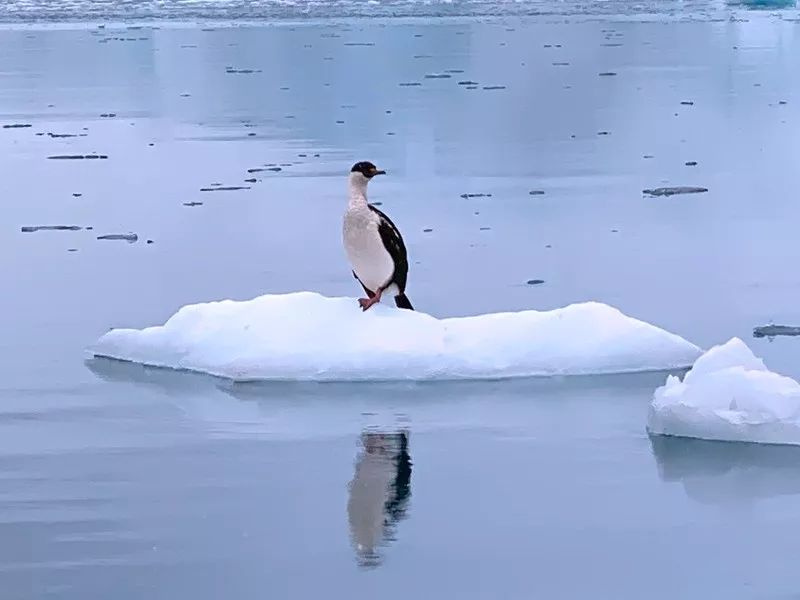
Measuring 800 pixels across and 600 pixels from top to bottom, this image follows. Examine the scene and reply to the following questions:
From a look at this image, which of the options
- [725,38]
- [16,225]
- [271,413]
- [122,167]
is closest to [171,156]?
[122,167]

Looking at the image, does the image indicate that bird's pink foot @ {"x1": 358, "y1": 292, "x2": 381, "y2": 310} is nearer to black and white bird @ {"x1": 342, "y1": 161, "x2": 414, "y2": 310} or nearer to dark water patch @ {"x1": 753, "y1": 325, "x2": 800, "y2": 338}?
black and white bird @ {"x1": 342, "y1": 161, "x2": 414, "y2": 310}

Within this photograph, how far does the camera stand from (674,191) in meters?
10.9

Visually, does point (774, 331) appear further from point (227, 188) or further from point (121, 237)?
point (227, 188)

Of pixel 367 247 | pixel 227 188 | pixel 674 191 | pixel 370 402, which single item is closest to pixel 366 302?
pixel 367 247

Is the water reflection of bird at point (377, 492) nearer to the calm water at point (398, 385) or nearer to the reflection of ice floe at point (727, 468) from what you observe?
the calm water at point (398, 385)

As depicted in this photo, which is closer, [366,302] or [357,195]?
[366,302]

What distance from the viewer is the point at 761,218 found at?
382 inches

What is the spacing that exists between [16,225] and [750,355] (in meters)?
5.67

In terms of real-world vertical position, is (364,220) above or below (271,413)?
above

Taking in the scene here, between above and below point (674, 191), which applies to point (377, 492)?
above

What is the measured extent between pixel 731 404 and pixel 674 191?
5.80 m

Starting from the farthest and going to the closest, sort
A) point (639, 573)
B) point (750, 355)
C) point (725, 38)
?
point (725, 38) < point (750, 355) < point (639, 573)

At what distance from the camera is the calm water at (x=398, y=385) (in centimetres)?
420

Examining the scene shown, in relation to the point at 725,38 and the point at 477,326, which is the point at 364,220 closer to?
the point at 477,326
